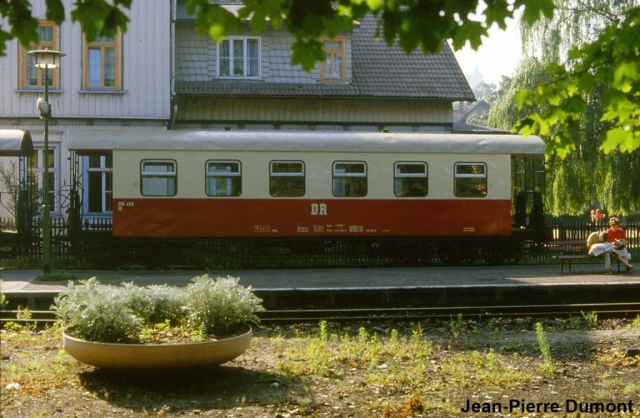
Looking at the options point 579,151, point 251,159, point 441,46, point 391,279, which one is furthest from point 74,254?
point 441,46

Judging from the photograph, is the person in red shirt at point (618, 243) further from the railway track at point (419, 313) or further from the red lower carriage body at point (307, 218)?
the railway track at point (419, 313)

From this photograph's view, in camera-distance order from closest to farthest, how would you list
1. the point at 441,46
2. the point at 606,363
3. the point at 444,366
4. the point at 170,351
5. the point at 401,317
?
the point at 441,46 < the point at 170,351 < the point at 444,366 < the point at 606,363 < the point at 401,317

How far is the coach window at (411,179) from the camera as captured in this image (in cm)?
2219

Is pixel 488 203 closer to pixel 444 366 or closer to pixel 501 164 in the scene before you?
pixel 501 164

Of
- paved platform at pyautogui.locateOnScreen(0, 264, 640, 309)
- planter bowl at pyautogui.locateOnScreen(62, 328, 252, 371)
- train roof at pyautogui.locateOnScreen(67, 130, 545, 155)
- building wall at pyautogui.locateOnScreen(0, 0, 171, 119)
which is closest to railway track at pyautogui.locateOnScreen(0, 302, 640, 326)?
paved platform at pyautogui.locateOnScreen(0, 264, 640, 309)

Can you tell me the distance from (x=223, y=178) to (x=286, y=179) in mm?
1573

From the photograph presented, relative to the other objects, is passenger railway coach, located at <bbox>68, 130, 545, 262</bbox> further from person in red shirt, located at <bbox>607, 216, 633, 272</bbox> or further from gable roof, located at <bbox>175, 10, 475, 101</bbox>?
gable roof, located at <bbox>175, 10, 475, 101</bbox>

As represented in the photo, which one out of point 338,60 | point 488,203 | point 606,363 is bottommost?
point 606,363

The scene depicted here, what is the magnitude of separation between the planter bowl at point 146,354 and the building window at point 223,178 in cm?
1245

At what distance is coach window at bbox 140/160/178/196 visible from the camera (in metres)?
21.1

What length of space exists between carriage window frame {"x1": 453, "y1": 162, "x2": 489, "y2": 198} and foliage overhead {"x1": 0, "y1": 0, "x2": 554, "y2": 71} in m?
17.4

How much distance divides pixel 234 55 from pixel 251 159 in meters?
8.62

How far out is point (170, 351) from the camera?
28.8ft

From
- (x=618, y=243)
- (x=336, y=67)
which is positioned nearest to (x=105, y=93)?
(x=336, y=67)
